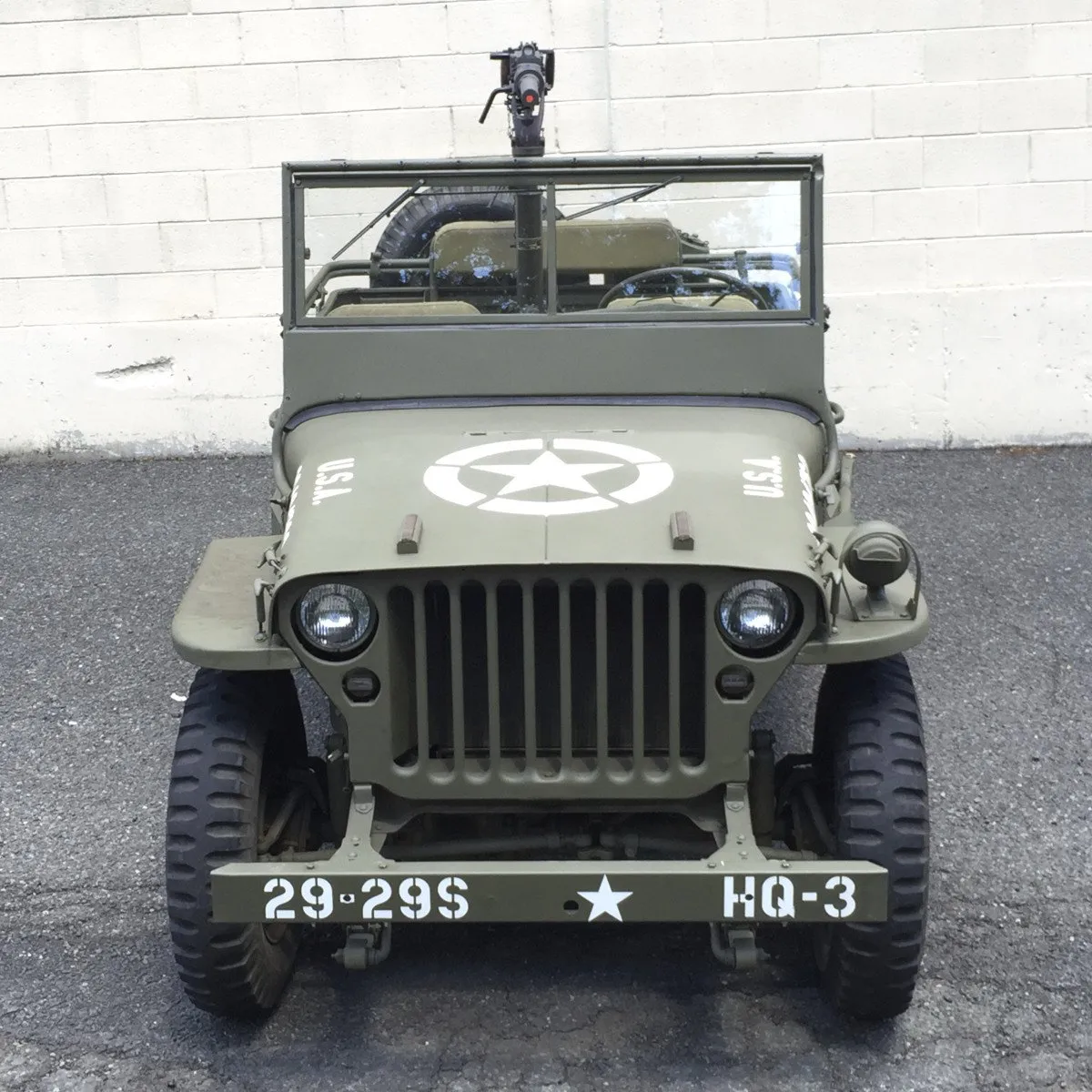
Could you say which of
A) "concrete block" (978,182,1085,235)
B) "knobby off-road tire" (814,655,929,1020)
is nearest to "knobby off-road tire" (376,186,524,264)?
"knobby off-road tire" (814,655,929,1020)

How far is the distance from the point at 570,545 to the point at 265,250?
5706 millimetres

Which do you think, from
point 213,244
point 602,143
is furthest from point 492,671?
point 213,244

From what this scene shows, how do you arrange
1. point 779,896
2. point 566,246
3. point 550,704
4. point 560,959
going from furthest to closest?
point 566,246
point 560,959
point 550,704
point 779,896

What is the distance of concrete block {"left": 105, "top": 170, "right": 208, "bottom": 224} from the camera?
821 centimetres

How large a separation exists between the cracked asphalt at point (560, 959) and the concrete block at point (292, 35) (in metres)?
3.66

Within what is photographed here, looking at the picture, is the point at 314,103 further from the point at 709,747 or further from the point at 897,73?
the point at 709,747

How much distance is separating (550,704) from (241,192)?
572 centimetres

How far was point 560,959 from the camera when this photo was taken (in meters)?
3.63

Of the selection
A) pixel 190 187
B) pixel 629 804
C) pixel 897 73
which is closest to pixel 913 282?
pixel 897 73

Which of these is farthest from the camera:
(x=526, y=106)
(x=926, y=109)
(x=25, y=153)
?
(x=25, y=153)

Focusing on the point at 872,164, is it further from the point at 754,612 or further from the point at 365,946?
the point at 365,946

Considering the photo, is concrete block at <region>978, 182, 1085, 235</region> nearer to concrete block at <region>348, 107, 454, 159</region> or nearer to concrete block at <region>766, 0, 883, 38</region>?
concrete block at <region>766, 0, 883, 38</region>

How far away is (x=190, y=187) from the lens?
821 centimetres

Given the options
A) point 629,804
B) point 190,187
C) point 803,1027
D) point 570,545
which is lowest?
point 803,1027
